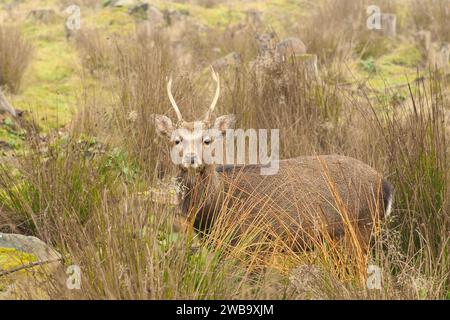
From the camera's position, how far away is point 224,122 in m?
4.78

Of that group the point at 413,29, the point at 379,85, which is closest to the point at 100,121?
the point at 379,85

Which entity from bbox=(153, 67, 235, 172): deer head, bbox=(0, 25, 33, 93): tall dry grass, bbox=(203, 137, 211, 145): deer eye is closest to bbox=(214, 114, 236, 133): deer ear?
bbox=(153, 67, 235, 172): deer head

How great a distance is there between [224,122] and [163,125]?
42 centimetres

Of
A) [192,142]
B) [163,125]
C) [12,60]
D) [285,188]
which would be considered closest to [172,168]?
[163,125]

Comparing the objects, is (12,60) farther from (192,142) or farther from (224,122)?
(192,142)

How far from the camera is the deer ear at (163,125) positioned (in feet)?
15.5

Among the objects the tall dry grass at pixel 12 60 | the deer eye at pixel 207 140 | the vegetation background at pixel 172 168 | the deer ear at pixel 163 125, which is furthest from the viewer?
the tall dry grass at pixel 12 60

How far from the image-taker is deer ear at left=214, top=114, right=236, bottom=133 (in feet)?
15.5

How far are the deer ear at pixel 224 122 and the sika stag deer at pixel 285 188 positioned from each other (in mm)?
24

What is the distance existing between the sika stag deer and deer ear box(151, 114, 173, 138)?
0.03 ft

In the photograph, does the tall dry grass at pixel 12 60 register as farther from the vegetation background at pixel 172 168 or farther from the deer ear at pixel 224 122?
the deer ear at pixel 224 122

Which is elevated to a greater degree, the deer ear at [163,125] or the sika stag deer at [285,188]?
the deer ear at [163,125]

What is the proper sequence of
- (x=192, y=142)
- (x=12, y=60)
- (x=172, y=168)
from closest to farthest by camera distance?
(x=192, y=142) < (x=172, y=168) < (x=12, y=60)

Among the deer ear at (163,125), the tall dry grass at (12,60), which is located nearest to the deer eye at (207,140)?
the deer ear at (163,125)
